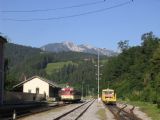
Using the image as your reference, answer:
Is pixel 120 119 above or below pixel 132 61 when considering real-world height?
below

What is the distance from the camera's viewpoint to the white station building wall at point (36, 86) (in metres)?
99.1

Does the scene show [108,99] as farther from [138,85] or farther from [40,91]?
[138,85]

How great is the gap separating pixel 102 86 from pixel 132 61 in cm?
2875

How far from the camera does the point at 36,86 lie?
101m

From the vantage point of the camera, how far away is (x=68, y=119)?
30125mm

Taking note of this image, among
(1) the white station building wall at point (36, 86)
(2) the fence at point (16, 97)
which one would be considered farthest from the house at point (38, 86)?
(2) the fence at point (16, 97)

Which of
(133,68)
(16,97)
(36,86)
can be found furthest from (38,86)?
(133,68)

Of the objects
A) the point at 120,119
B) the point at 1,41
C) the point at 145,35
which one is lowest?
the point at 120,119

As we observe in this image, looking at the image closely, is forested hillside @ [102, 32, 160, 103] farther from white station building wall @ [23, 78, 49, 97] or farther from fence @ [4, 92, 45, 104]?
fence @ [4, 92, 45, 104]

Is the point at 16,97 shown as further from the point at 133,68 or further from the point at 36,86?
the point at 133,68

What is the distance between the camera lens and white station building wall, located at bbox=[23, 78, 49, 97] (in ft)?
325

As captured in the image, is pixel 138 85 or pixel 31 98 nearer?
pixel 31 98

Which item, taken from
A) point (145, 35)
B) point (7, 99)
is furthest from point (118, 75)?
point (7, 99)

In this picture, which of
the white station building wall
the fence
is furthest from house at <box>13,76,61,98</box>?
the fence
